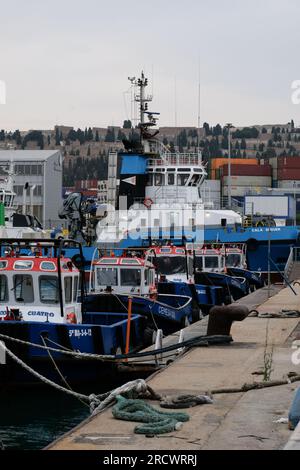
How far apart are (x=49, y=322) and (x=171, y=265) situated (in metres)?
16.9

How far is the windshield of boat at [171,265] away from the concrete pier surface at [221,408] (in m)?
15.3

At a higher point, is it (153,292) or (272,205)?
(153,292)

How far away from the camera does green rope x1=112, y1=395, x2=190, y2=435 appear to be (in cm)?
1081

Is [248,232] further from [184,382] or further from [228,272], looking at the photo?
[184,382]

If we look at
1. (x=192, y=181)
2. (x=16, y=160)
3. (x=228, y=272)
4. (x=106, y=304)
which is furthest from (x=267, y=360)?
(x=16, y=160)

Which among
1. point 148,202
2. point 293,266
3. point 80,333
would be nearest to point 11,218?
point 148,202

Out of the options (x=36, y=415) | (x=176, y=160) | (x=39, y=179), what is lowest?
(x=36, y=415)

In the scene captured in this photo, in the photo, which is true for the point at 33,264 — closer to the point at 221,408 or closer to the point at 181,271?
the point at 221,408

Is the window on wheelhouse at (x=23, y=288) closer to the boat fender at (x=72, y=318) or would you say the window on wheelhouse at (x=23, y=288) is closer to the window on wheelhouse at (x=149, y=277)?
the boat fender at (x=72, y=318)

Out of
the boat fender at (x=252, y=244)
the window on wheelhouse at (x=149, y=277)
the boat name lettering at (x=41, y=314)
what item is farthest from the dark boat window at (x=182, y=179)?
the boat name lettering at (x=41, y=314)

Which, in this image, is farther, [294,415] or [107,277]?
[107,277]

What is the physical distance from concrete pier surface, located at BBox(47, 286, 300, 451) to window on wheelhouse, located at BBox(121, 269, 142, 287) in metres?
8.33

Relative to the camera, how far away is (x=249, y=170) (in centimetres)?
13388

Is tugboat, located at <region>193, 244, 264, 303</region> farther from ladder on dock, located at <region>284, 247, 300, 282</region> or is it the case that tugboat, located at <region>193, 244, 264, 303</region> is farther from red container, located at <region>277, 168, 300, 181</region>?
red container, located at <region>277, 168, 300, 181</region>
